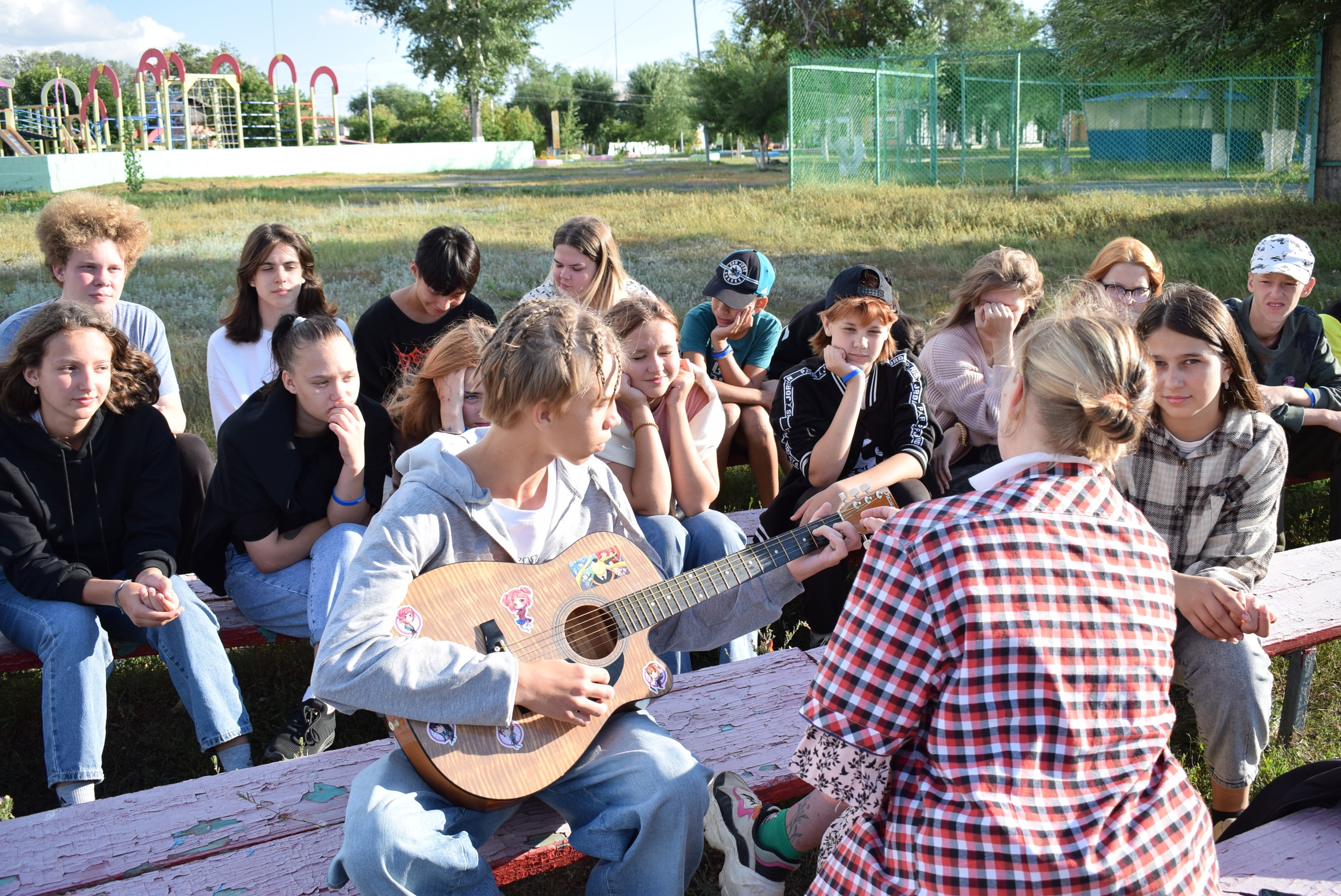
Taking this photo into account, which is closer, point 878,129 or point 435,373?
point 435,373

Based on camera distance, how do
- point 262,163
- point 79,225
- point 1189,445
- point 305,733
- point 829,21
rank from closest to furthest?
point 1189,445 < point 305,733 < point 79,225 < point 829,21 < point 262,163

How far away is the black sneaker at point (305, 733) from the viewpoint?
9.80 feet

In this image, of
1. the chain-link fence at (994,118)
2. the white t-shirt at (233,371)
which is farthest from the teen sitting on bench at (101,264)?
the chain-link fence at (994,118)

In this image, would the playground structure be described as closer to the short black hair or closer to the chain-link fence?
the chain-link fence

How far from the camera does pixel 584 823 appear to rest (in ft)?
7.06

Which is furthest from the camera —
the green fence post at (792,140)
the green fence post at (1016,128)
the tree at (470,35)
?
the tree at (470,35)

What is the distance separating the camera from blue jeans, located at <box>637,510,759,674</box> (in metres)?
3.17

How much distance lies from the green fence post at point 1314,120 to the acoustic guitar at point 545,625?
13.7 m

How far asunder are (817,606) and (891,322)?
1.05 meters

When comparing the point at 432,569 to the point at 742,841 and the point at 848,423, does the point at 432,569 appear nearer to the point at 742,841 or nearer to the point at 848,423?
the point at 742,841

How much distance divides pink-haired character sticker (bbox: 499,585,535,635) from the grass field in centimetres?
93

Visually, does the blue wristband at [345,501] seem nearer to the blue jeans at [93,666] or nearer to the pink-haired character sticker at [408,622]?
the blue jeans at [93,666]

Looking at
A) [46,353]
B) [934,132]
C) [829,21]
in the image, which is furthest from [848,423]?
[829,21]

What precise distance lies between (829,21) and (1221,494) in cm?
3269
